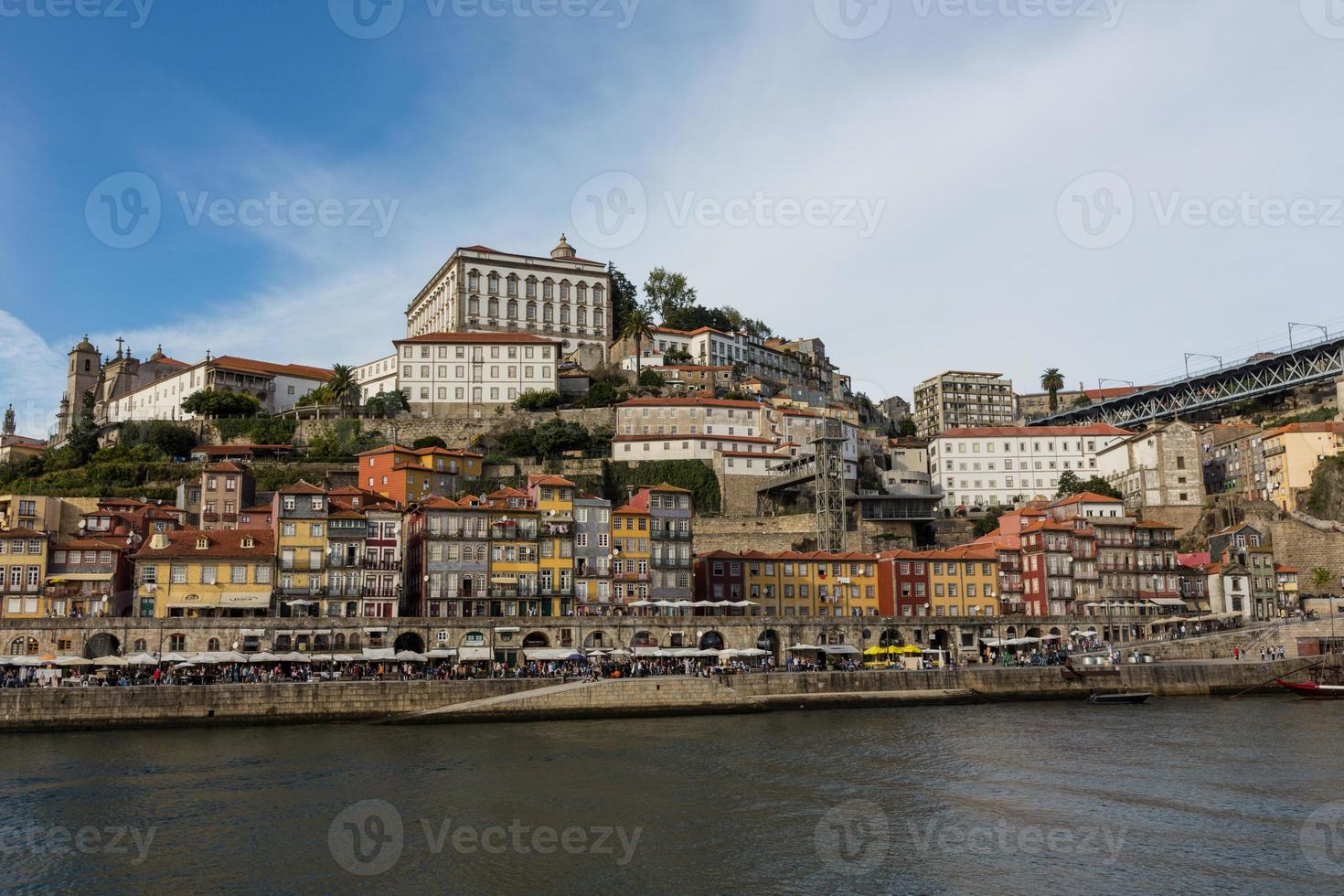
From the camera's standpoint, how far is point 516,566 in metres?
66.1

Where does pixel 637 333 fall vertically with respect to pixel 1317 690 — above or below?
above

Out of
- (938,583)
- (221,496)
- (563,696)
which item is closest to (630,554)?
(563,696)

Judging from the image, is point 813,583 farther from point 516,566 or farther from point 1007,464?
point 1007,464

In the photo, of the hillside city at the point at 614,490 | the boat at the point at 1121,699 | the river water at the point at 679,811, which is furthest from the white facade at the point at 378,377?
the boat at the point at 1121,699

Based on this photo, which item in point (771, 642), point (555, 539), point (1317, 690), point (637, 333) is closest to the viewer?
point (1317, 690)

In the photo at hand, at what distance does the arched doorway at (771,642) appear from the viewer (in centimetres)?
6725

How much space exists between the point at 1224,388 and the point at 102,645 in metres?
100

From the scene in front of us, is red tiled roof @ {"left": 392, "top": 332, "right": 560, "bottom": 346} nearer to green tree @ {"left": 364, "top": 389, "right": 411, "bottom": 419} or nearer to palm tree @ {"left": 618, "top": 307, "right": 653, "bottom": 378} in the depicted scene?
green tree @ {"left": 364, "top": 389, "right": 411, "bottom": 419}

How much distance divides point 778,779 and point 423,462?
2154 inches

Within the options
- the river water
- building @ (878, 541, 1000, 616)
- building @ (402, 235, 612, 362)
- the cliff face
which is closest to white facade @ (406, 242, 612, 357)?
building @ (402, 235, 612, 362)

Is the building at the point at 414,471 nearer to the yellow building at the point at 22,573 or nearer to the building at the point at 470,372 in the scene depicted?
the building at the point at 470,372

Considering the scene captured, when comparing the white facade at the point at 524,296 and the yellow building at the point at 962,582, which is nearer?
the yellow building at the point at 962,582

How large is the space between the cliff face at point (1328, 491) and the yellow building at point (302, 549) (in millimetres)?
74082

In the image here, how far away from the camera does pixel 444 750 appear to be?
43844 mm
